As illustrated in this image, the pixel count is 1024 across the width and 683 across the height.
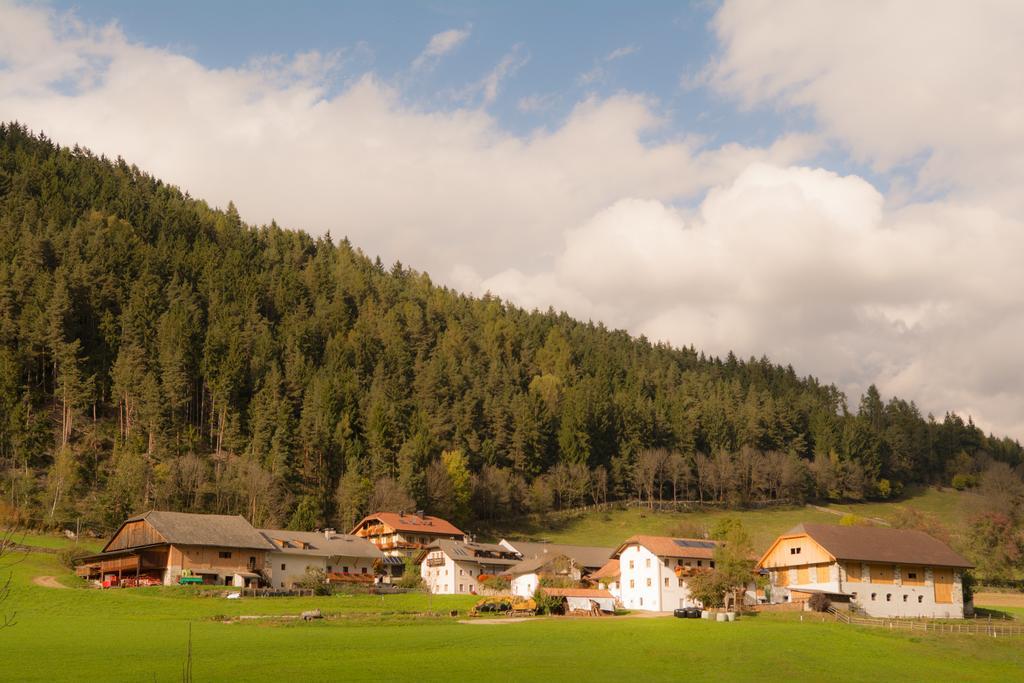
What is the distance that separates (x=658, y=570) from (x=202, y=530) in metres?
42.7

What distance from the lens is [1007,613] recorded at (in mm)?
75188

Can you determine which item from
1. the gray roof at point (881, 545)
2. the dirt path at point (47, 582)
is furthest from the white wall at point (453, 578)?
the dirt path at point (47, 582)

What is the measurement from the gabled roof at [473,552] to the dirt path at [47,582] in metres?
37.6

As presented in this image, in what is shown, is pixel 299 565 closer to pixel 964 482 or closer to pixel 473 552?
pixel 473 552

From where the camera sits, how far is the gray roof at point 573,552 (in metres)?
99.9

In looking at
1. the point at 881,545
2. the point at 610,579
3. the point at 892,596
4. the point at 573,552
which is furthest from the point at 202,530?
the point at 892,596

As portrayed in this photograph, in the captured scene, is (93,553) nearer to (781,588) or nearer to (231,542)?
(231,542)

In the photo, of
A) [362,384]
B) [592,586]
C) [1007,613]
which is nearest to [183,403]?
[362,384]

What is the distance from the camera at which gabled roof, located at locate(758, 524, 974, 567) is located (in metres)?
74.5

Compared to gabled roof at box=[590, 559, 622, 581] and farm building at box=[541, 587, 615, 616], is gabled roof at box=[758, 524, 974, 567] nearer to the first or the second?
gabled roof at box=[590, 559, 622, 581]

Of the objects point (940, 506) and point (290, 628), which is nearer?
point (290, 628)

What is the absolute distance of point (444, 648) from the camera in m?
44.3

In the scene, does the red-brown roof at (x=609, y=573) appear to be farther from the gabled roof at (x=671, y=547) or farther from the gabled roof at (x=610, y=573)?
the gabled roof at (x=671, y=547)

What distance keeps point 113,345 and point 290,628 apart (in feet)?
341
